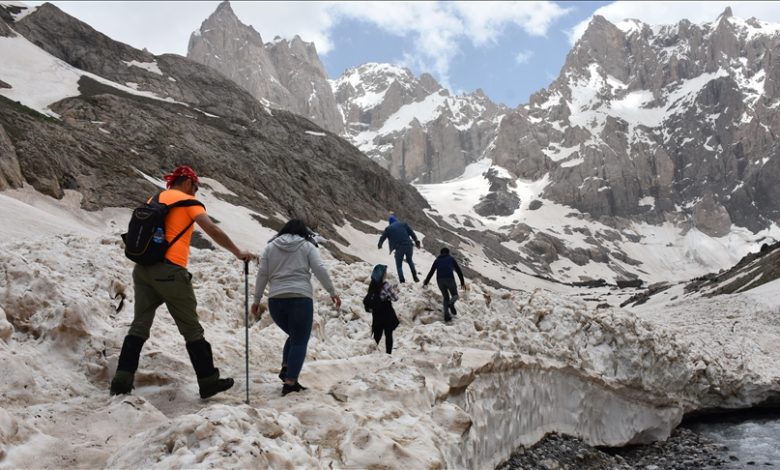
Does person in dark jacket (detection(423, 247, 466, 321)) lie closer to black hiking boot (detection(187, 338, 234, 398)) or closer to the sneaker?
the sneaker

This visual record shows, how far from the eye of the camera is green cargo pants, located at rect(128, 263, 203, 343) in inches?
247

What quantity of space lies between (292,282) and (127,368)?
2.00 metres

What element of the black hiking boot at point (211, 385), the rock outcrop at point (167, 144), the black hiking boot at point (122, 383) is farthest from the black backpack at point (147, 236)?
the rock outcrop at point (167, 144)

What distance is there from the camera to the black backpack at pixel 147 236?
244 inches

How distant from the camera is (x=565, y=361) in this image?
47.1ft

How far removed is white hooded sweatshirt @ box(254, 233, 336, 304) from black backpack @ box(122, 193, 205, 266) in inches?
58.0

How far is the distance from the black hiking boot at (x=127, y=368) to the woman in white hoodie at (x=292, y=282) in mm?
1455

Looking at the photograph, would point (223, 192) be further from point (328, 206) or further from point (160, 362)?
point (160, 362)

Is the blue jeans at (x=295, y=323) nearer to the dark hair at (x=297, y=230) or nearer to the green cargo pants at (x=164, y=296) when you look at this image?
the dark hair at (x=297, y=230)

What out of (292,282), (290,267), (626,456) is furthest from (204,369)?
(626,456)

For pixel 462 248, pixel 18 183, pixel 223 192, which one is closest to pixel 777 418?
pixel 18 183

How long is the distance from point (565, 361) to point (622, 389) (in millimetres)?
2389

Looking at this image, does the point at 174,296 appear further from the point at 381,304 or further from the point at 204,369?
the point at 381,304

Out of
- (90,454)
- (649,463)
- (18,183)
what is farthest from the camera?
(18,183)
